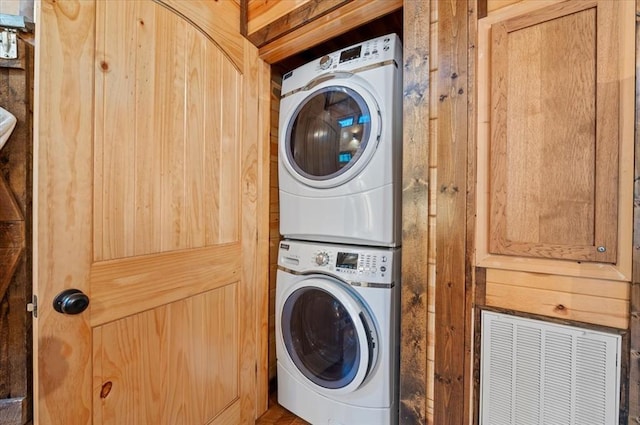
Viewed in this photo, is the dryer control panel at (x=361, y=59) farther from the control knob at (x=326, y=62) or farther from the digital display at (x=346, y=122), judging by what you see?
the digital display at (x=346, y=122)

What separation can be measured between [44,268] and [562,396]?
1453mm

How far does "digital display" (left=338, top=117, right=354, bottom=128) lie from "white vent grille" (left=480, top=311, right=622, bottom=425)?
903mm

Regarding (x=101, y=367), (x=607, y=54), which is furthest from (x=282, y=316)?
(x=607, y=54)

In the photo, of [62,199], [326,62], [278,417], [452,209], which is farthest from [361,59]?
[278,417]

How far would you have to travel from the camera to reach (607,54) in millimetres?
703

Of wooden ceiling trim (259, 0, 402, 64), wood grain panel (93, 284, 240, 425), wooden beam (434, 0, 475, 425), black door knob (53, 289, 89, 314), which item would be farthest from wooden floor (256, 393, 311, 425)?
wooden ceiling trim (259, 0, 402, 64)

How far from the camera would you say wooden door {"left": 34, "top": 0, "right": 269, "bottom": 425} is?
73 centimetres

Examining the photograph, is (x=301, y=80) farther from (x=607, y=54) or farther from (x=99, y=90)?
(x=607, y=54)

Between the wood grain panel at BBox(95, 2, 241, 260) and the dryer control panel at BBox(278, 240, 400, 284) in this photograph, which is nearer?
the wood grain panel at BBox(95, 2, 241, 260)

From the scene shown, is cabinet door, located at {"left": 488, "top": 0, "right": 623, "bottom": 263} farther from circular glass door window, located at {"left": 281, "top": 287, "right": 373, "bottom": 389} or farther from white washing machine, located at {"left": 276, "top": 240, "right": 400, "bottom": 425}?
circular glass door window, located at {"left": 281, "top": 287, "right": 373, "bottom": 389}

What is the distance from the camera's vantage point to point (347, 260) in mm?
1205

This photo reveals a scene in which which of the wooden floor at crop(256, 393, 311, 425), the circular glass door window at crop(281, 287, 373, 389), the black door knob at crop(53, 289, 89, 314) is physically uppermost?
the black door knob at crop(53, 289, 89, 314)

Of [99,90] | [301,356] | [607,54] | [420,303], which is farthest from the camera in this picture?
[301,356]

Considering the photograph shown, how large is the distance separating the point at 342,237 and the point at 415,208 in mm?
398
